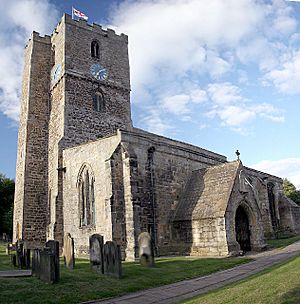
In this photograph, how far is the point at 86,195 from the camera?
20.6 m

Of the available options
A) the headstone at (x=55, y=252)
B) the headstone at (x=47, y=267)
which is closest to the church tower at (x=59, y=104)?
the headstone at (x=55, y=252)

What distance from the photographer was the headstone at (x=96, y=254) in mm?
12766

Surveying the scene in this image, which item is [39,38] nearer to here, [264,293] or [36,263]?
[36,263]

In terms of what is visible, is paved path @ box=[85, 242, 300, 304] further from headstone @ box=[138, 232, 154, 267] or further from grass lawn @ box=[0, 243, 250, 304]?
headstone @ box=[138, 232, 154, 267]

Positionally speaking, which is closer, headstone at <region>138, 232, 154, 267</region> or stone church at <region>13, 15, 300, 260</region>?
headstone at <region>138, 232, 154, 267</region>

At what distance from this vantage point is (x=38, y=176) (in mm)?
27469

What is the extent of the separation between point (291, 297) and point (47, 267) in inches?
280

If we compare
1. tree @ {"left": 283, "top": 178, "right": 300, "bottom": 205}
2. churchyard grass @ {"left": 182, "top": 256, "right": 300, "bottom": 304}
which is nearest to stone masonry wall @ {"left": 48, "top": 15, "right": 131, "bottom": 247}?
churchyard grass @ {"left": 182, "top": 256, "right": 300, "bottom": 304}

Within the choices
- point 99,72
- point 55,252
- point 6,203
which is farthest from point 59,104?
point 6,203

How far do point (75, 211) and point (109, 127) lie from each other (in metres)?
9.98

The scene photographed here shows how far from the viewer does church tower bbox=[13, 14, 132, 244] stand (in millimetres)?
26203

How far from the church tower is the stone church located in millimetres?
89

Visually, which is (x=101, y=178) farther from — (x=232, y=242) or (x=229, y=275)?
(x=229, y=275)

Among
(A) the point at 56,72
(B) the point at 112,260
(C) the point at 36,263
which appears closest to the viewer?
(C) the point at 36,263
